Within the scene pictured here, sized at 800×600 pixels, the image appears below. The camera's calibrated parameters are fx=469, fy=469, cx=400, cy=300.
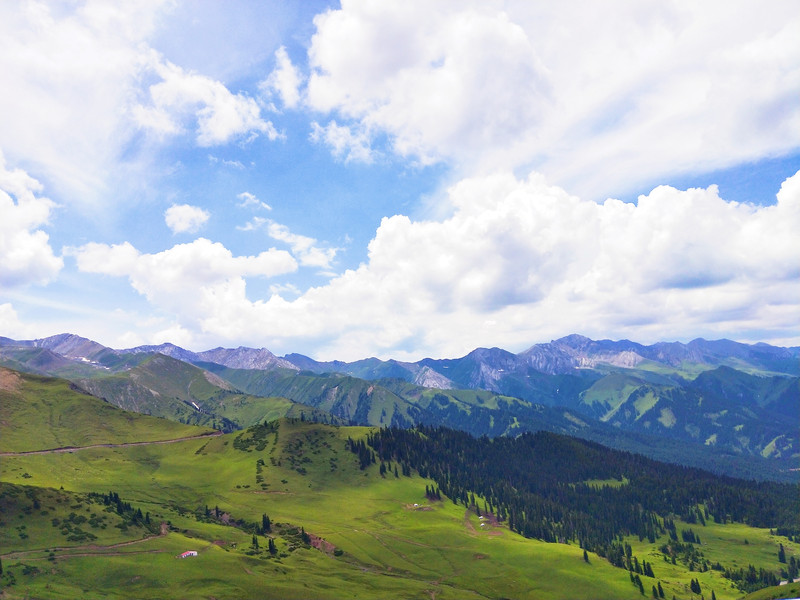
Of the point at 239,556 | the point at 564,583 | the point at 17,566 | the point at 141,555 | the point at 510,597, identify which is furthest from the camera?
the point at 564,583

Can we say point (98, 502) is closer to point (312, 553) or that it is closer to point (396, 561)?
point (312, 553)

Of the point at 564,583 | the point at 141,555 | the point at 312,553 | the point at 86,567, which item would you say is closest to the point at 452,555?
the point at 564,583

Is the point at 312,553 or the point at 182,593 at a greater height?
the point at 182,593

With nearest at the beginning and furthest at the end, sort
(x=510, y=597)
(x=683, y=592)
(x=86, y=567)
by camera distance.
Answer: (x=86, y=567)
(x=510, y=597)
(x=683, y=592)

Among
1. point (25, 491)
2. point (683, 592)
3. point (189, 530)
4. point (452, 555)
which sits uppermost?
point (25, 491)

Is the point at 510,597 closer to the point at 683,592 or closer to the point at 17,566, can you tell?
the point at 683,592

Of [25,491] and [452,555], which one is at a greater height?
[25,491]

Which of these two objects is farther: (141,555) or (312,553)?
(312,553)

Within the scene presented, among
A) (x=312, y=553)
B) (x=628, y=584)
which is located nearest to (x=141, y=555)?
(x=312, y=553)

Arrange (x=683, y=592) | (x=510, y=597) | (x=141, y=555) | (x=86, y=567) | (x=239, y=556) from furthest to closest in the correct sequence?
(x=683, y=592) < (x=510, y=597) < (x=239, y=556) < (x=141, y=555) < (x=86, y=567)

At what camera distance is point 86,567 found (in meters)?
120

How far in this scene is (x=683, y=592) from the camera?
192625 millimetres

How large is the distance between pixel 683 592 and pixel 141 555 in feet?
672

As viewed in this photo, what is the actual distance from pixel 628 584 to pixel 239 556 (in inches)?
5749
